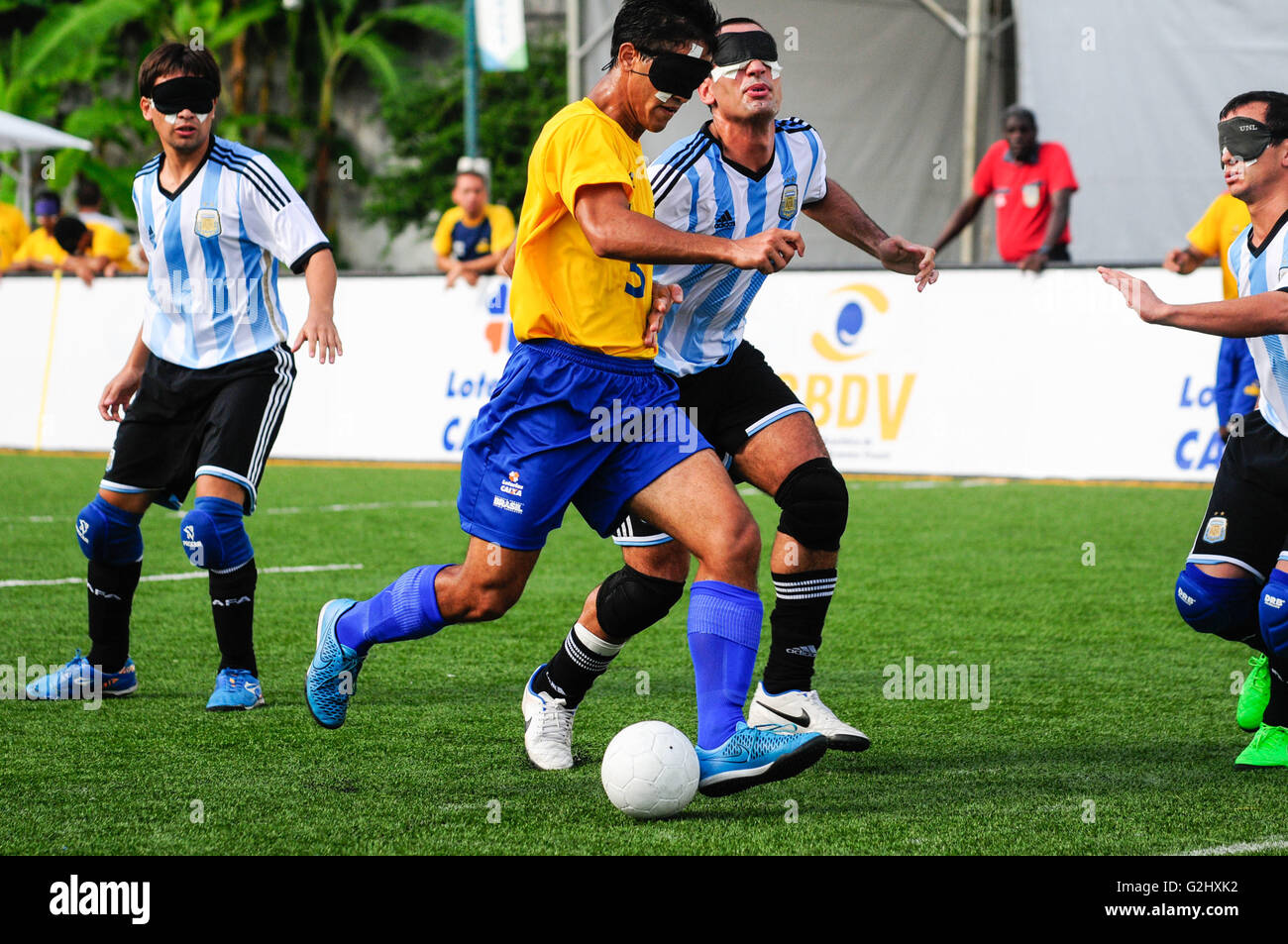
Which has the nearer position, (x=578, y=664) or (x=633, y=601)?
(x=633, y=601)

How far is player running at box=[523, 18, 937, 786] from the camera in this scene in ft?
17.0

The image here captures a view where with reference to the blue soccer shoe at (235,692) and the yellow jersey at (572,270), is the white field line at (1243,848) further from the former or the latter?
the blue soccer shoe at (235,692)

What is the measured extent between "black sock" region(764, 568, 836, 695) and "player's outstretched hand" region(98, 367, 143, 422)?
8.08 ft

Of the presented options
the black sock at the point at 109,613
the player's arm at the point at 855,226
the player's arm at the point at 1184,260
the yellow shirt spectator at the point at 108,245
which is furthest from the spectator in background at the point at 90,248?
the player's arm at the point at 855,226

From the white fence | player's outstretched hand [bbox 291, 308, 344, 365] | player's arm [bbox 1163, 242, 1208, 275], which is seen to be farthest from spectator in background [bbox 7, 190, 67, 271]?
player's arm [bbox 1163, 242, 1208, 275]

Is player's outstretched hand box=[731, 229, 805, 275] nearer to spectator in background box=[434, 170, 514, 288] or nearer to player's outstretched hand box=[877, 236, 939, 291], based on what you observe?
player's outstretched hand box=[877, 236, 939, 291]

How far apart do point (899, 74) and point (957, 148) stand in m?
1.11

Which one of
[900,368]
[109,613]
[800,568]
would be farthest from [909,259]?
[900,368]

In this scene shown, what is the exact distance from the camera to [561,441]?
4637mm

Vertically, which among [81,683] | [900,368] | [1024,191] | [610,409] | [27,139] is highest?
[27,139]

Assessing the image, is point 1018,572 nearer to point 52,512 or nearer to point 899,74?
point 52,512

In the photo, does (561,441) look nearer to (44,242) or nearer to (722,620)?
(722,620)

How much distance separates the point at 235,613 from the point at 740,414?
6.37 feet

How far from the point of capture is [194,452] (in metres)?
6.01
